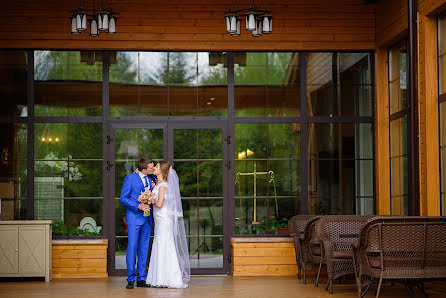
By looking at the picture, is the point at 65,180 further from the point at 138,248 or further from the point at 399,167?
the point at 399,167

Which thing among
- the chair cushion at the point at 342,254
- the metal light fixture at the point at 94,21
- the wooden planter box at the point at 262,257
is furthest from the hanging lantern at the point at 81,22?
the chair cushion at the point at 342,254

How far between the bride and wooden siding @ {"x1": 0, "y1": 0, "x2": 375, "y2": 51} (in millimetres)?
2194

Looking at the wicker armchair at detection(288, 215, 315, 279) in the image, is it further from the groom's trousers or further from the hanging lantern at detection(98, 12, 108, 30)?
the hanging lantern at detection(98, 12, 108, 30)

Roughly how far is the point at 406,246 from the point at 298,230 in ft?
9.34

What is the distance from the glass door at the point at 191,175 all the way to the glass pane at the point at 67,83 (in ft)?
1.82

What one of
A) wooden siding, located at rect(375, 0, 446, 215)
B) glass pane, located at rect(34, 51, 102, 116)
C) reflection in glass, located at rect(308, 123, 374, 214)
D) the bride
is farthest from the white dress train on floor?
wooden siding, located at rect(375, 0, 446, 215)

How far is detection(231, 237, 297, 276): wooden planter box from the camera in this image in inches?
390

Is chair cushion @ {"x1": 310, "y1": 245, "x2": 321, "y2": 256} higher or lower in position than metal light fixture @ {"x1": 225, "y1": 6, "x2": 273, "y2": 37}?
lower

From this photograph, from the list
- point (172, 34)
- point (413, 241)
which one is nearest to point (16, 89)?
point (172, 34)

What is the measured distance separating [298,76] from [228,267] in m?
2.90

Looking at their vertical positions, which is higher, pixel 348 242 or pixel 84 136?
pixel 84 136

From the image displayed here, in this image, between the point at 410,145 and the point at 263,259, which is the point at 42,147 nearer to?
the point at 263,259

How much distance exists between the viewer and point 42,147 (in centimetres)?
1009

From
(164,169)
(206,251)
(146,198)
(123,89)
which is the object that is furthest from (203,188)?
(123,89)
